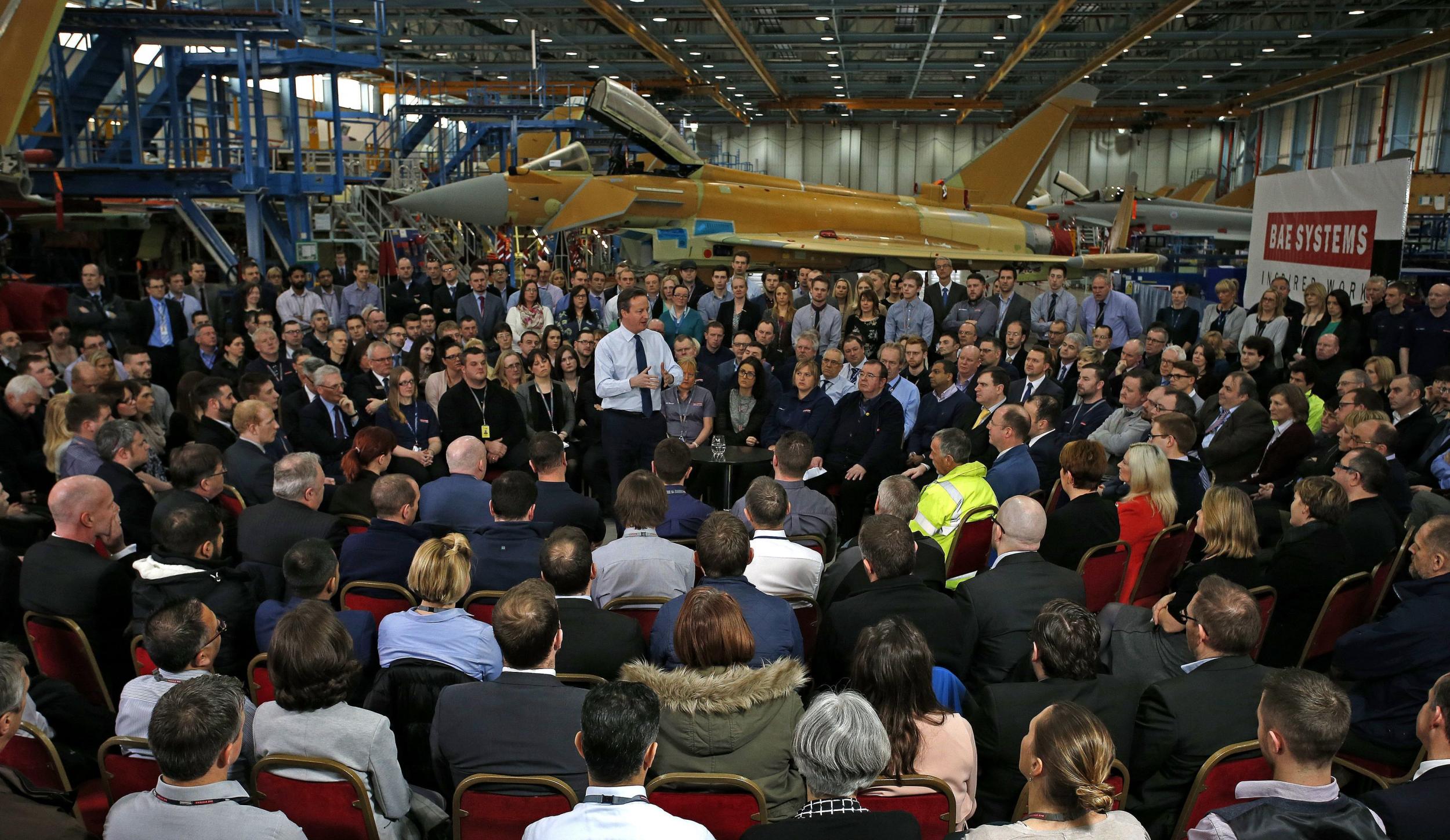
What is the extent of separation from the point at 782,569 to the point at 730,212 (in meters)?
10.4

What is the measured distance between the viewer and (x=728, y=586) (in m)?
3.10

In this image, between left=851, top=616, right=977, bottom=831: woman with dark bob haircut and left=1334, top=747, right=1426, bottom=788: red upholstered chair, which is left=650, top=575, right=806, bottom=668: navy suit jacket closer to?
left=851, top=616, right=977, bottom=831: woman with dark bob haircut

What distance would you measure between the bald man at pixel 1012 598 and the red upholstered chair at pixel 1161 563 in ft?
2.93

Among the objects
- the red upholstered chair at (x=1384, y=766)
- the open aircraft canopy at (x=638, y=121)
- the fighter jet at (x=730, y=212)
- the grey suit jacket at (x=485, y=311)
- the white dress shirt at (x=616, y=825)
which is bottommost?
the red upholstered chair at (x=1384, y=766)

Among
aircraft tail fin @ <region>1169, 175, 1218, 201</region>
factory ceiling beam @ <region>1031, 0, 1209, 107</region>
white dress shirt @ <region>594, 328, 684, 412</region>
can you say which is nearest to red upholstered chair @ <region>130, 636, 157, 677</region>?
white dress shirt @ <region>594, 328, 684, 412</region>

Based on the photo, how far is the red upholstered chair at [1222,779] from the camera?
2379 mm

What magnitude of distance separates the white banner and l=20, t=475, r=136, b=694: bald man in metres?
9.56

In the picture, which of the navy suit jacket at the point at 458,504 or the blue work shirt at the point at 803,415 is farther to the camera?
the blue work shirt at the point at 803,415

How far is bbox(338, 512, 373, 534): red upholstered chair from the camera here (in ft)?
14.0

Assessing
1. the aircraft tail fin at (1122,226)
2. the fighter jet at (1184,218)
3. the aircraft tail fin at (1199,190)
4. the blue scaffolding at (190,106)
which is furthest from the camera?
the aircraft tail fin at (1199,190)

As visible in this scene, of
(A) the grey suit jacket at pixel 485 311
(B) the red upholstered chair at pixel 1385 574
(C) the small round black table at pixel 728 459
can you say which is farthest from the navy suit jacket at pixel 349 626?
(A) the grey suit jacket at pixel 485 311

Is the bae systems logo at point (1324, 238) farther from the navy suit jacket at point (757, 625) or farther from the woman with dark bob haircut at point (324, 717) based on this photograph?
the woman with dark bob haircut at point (324, 717)

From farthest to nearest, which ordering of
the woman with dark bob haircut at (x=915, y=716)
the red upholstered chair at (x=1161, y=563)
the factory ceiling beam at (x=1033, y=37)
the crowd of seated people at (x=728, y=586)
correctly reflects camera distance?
the factory ceiling beam at (x=1033, y=37) → the red upholstered chair at (x=1161, y=563) → the woman with dark bob haircut at (x=915, y=716) → the crowd of seated people at (x=728, y=586)

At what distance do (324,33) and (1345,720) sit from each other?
963 inches
